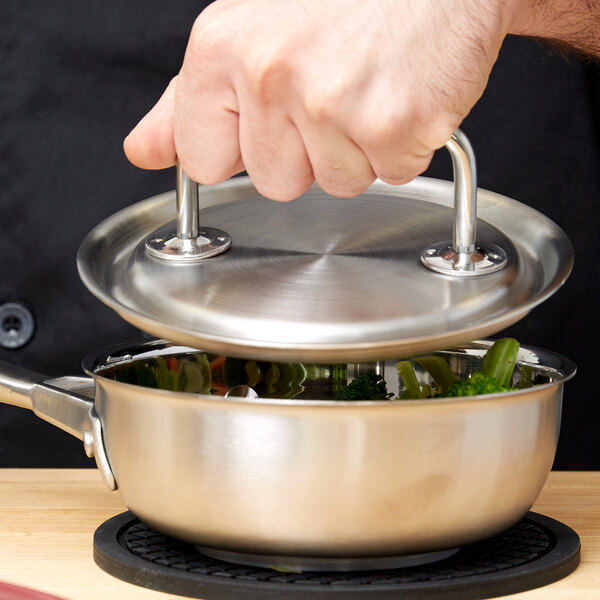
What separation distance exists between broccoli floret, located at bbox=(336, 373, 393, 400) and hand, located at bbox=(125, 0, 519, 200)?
17cm

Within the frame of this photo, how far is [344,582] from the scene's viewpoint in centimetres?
67

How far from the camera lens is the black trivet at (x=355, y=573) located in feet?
2.15

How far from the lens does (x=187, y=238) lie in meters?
0.77

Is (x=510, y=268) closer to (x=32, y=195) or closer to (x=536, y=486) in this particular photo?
(x=536, y=486)

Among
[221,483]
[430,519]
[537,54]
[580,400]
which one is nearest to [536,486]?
[430,519]

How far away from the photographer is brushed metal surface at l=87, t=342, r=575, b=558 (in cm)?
63

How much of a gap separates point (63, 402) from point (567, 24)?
65 centimetres

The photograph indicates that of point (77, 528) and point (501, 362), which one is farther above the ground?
point (501, 362)

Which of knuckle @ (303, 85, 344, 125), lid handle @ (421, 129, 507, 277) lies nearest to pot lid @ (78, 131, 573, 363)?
lid handle @ (421, 129, 507, 277)

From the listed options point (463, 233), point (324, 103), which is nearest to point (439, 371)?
point (463, 233)

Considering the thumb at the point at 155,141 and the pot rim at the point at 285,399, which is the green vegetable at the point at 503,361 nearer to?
the pot rim at the point at 285,399

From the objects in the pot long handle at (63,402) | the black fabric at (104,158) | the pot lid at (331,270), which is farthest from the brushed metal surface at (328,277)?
the black fabric at (104,158)

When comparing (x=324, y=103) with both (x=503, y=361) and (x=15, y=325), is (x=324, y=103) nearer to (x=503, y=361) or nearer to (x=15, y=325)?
(x=503, y=361)

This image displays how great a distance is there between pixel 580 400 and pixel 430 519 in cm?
69
